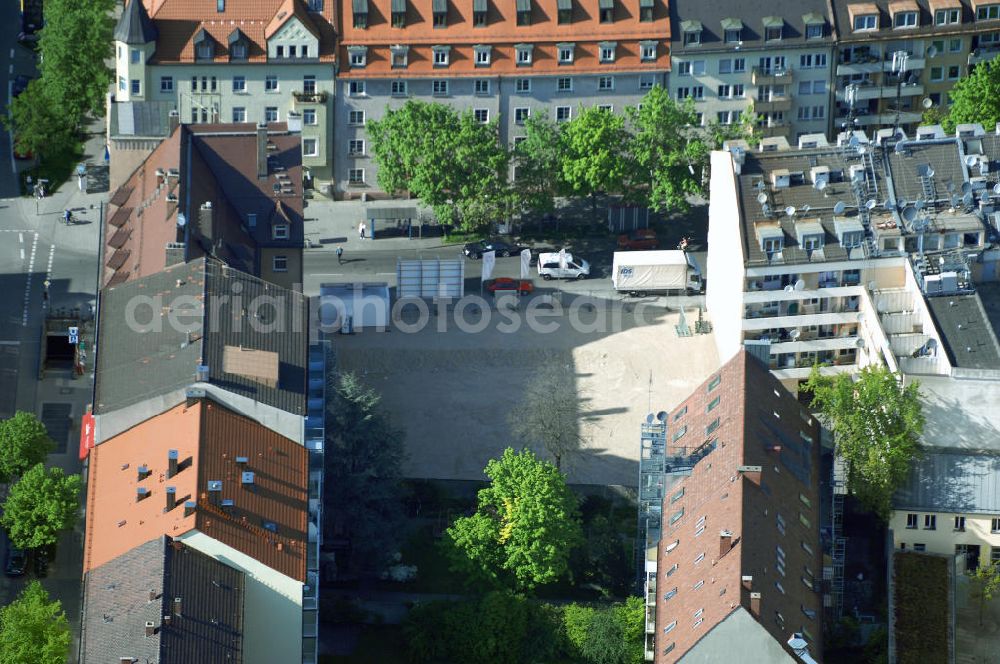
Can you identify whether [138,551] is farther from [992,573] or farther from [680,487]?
[992,573]

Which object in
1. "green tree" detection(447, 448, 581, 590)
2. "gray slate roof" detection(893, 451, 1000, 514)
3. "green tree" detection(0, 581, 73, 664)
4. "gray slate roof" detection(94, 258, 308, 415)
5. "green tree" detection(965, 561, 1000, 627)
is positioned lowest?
"green tree" detection(0, 581, 73, 664)

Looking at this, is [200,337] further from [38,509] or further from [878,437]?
[878,437]

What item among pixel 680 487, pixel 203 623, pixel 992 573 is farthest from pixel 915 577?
pixel 203 623

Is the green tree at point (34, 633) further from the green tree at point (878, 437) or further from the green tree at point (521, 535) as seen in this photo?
the green tree at point (878, 437)

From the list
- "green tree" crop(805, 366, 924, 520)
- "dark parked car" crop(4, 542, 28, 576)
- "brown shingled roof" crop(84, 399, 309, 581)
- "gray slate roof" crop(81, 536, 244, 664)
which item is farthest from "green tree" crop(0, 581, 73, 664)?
"green tree" crop(805, 366, 924, 520)

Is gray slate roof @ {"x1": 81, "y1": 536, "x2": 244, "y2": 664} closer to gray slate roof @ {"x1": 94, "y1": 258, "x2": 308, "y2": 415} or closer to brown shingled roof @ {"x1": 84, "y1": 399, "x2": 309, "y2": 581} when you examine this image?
brown shingled roof @ {"x1": 84, "y1": 399, "x2": 309, "y2": 581}
